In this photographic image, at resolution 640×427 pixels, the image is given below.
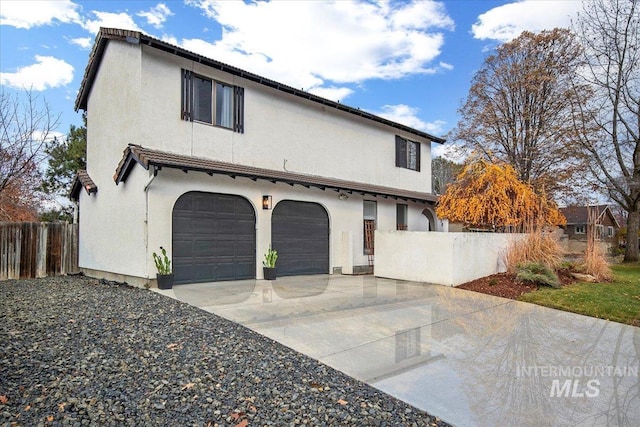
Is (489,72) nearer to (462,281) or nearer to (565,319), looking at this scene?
(462,281)

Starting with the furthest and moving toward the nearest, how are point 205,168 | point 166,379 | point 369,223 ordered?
point 369,223 < point 205,168 < point 166,379

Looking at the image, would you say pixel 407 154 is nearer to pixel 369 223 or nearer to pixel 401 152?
pixel 401 152

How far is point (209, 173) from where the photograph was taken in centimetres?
962

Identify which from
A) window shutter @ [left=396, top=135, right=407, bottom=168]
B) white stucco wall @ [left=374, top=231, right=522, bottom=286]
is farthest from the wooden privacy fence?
window shutter @ [left=396, top=135, right=407, bottom=168]

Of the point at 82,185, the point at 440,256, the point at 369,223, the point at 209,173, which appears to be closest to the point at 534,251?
the point at 440,256

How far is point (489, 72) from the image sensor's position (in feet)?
66.5

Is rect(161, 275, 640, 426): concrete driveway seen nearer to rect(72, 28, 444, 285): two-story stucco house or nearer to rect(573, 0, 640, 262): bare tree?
rect(72, 28, 444, 285): two-story stucco house

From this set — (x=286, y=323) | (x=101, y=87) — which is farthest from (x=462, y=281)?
(x=101, y=87)

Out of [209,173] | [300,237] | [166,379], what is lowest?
[166,379]

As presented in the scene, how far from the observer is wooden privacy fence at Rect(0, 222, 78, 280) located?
11500mm

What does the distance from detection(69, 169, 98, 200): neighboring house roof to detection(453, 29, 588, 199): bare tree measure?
647 inches

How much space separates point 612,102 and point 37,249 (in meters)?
25.3

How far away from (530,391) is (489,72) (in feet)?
67.2

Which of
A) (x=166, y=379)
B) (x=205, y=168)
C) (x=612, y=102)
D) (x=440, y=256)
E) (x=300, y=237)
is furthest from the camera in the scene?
(x=612, y=102)
